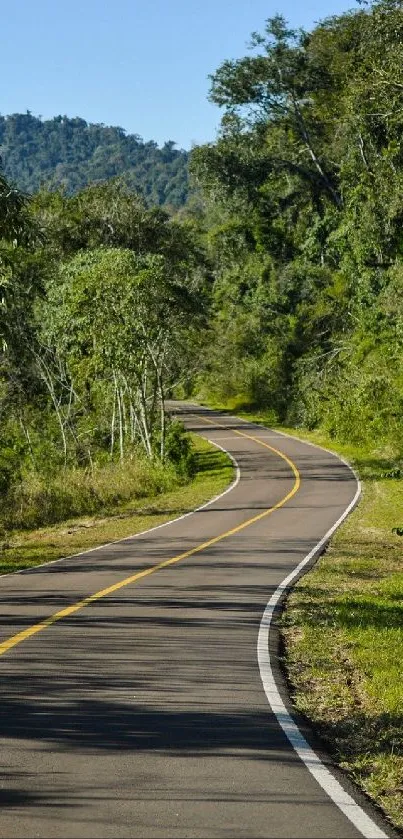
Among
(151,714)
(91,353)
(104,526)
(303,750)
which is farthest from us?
(91,353)

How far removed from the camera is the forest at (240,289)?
4012 cm

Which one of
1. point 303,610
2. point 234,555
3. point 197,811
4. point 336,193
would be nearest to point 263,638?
point 303,610

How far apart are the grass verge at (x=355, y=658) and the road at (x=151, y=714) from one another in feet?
1.07

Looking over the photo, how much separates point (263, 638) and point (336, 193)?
6229cm

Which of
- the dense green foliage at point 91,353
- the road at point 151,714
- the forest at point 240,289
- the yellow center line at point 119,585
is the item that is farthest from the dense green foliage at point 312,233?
the road at point 151,714

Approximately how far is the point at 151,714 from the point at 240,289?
76.9 m

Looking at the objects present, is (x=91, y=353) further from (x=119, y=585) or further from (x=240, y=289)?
(x=240, y=289)

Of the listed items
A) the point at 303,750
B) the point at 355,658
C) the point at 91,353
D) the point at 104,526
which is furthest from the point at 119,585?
the point at 91,353

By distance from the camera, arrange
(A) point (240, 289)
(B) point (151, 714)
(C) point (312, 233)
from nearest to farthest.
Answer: (B) point (151, 714) → (C) point (312, 233) → (A) point (240, 289)

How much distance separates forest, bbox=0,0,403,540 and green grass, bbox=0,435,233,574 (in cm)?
110

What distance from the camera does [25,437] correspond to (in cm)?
4750

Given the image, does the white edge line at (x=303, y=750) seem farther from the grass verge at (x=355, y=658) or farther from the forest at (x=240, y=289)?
the forest at (x=240, y=289)

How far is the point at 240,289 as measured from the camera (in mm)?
84812

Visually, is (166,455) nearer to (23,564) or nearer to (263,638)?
(23,564)
